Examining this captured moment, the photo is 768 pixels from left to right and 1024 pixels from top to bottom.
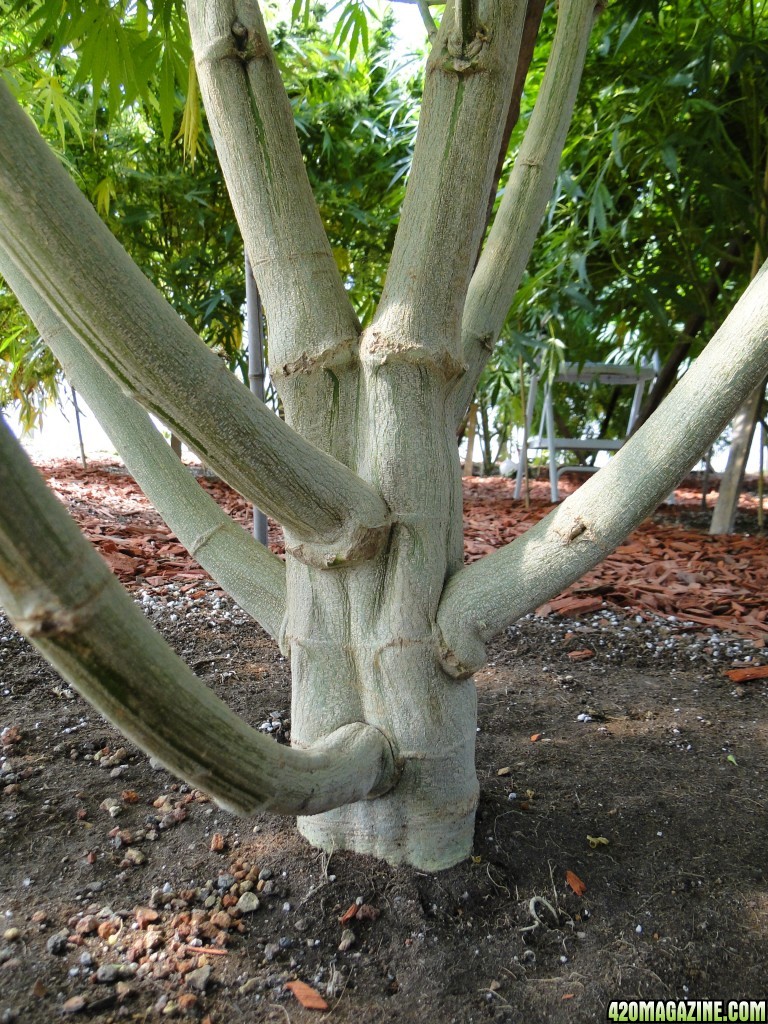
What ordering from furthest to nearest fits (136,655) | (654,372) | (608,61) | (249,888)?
(654,372) → (608,61) → (249,888) → (136,655)

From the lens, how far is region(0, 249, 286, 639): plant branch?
1.10 meters

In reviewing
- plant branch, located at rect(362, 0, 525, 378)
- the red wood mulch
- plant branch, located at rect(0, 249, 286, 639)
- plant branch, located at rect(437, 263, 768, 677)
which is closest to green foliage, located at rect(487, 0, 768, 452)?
plant branch, located at rect(362, 0, 525, 378)

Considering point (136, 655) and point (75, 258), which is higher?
point (75, 258)

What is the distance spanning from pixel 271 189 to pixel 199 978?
999 mm

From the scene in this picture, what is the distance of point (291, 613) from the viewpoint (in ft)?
3.49

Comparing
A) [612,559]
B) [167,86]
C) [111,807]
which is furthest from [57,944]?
[612,559]

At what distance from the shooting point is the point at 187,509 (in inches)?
45.1

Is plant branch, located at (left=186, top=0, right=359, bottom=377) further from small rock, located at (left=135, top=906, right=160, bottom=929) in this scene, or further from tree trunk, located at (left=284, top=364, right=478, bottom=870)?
small rock, located at (left=135, top=906, right=160, bottom=929)

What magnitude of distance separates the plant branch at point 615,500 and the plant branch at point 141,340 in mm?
236

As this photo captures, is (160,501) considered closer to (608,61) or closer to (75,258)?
(75,258)

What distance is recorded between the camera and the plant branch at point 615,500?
2.75ft

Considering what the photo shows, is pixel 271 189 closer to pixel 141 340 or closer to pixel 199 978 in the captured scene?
pixel 141 340

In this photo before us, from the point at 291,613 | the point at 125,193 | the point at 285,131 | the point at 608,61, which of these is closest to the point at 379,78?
the point at 125,193

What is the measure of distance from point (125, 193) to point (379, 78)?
167 cm
